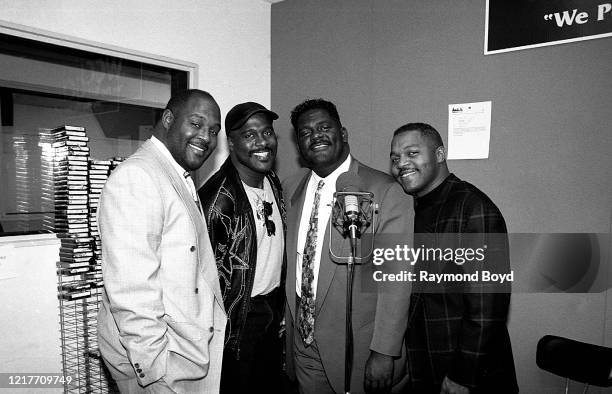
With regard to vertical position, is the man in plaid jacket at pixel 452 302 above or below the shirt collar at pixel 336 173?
below

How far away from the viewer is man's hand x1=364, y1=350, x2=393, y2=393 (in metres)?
2.02

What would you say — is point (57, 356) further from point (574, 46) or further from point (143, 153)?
point (574, 46)

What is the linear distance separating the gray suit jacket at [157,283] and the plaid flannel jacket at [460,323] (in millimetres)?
946

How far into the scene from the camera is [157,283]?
1651 millimetres

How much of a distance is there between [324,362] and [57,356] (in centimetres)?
169

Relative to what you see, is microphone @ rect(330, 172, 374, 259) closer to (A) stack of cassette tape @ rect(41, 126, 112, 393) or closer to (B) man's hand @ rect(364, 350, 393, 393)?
(B) man's hand @ rect(364, 350, 393, 393)

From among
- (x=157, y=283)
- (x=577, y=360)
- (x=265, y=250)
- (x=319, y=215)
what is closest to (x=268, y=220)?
(x=265, y=250)

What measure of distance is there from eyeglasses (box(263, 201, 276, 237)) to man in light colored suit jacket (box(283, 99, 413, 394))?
10 cm

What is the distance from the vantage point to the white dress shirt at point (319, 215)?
7.32ft

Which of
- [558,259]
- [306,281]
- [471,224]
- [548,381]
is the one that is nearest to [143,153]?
[306,281]

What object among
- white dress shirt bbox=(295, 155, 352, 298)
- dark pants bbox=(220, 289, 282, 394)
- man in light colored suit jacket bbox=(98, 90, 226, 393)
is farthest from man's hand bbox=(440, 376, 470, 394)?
man in light colored suit jacket bbox=(98, 90, 226, 393)

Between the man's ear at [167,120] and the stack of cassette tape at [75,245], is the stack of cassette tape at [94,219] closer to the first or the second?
the stack of cassette tape at [75,245]

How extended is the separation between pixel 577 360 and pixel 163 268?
196 cm

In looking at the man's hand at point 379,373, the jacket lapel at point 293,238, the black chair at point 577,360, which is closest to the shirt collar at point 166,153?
the jacket lapel at point 293,238
